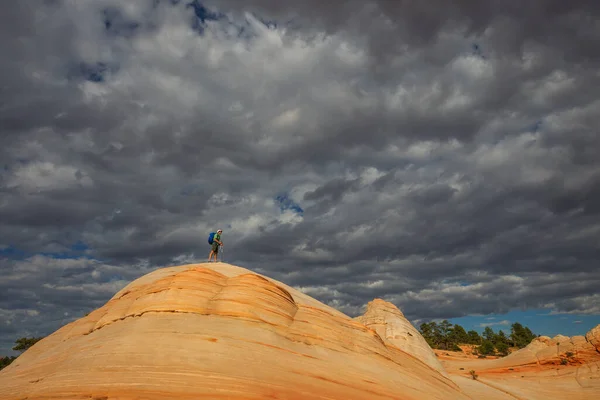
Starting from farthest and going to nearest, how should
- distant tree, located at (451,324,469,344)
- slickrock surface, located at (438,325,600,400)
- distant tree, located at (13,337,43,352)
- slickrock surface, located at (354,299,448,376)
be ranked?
1. distant tree, located at (451,324,469,344)
2. distant tree, located at (13,337,43,352)
3. slickrock surface, located at (438,325,600,400)
4. slickrock surface, located at (354,299,448,376)

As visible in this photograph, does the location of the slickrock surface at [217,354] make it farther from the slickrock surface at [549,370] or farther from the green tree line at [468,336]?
the green tree line at [468,336]

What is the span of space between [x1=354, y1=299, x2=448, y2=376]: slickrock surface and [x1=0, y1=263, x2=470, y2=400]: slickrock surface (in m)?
8.19

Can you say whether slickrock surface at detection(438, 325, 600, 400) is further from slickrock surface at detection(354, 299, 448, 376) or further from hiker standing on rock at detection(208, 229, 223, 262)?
hiker standing on rock at detection(208, 229, 223, 262)

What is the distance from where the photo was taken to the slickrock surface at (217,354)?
1233 centimetres

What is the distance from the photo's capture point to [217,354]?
13.7 metres

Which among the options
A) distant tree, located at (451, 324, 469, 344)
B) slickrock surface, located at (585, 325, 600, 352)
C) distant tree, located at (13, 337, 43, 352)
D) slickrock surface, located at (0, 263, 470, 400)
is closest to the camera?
slickrock surface, located at (0, 263, 470, 400)

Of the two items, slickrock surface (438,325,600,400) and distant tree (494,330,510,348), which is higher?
distant tree (494,330,510,348)

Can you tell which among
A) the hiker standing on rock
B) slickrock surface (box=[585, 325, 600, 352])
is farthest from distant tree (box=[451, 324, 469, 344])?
the hiker standing on rock

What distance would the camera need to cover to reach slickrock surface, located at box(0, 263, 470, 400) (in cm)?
1233

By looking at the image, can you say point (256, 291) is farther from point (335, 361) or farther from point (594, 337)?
point (594, 337)

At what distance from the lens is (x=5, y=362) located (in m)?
90.2

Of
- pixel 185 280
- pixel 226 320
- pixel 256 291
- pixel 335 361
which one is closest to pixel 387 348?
pixel 335 361

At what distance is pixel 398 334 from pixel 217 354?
72.6 ft

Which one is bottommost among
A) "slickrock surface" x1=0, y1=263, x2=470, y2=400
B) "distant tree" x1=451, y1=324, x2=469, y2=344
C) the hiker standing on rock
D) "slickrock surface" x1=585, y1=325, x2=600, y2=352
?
"slickrock surface" x1=0, y1=263, x2=470, y2=400
